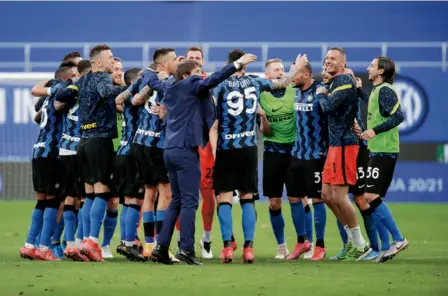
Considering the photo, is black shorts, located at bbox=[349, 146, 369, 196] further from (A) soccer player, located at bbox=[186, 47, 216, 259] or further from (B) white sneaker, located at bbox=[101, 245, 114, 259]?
(B) white sneaker, located at bbox=[101, 245, 114, 259]

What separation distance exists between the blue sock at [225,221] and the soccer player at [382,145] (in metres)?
1.55

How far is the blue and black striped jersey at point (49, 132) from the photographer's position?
1303 centimetres

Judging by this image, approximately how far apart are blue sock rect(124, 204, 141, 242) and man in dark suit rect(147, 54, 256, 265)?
124 centimetres

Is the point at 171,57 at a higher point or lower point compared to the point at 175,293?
higher

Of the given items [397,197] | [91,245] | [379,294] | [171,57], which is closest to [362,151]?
[171,57]

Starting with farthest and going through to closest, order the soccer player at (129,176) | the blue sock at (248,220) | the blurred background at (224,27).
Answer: the blurred background at (224,27) → the soccer player at (129,176) → the blue sock at (248,220)

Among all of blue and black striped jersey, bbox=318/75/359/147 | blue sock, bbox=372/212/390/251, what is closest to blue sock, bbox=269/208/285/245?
blue sock, bbox=372/212/390/251

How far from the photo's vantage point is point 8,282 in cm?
968

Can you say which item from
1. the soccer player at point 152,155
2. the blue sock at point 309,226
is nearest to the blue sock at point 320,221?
the blue sock at point 309,226

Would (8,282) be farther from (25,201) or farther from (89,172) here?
(25,201)

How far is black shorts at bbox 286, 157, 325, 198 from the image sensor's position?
1321cm

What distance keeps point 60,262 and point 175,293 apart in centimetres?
351

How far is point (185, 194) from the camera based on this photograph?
1151 cm

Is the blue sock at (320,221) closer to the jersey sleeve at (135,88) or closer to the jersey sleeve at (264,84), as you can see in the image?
the jersey sleeve at (264,84)
